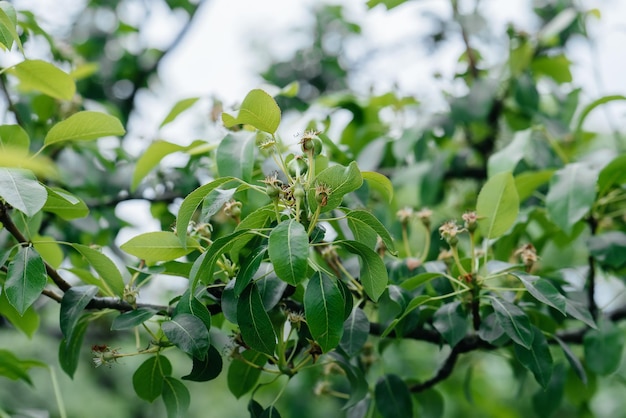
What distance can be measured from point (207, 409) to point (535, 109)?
2.69 meters

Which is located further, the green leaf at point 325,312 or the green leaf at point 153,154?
the green leaf at point 153,154

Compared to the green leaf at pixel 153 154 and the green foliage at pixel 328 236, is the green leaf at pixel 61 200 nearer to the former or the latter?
the green foliage at pixel 328 236

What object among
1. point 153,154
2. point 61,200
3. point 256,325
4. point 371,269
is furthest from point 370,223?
point 153,154

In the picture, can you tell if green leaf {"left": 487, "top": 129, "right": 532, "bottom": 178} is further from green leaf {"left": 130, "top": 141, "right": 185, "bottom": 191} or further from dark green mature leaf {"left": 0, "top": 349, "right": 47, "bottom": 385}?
dark green mature leaf {"left": 0, "top": 349, "right": 47, "bottom": 385}

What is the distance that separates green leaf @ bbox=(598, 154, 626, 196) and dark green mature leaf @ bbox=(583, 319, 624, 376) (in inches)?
9.6

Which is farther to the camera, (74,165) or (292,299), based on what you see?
(74,165)

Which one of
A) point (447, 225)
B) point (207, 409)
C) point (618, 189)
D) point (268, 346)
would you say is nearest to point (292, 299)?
point (268, 346)

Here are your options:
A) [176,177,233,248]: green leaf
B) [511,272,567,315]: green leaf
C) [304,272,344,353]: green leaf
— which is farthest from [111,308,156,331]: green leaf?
[511,272,567,315]: green leaf

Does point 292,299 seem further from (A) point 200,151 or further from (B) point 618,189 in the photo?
(B) point 618,189

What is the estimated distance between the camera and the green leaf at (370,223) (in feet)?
2.73

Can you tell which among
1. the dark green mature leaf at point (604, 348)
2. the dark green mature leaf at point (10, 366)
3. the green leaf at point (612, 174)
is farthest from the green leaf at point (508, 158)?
the dark green mature leaf at point (10, 366)

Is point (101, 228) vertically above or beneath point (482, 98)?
beneath

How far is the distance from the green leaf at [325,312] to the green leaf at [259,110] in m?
0.20

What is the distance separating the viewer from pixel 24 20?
145cm
